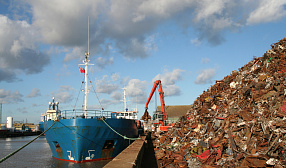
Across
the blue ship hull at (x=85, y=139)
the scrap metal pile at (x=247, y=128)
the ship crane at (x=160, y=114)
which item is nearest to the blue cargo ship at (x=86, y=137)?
the blue ship hull at (x=85, y=139)

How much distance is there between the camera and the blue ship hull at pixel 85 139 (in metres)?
16.9

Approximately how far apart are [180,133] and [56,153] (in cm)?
1159

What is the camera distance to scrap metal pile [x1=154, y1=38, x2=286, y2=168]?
937 cm

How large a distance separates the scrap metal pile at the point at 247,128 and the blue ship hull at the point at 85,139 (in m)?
5.08

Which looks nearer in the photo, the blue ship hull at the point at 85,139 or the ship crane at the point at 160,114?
the blue ship hull at the point at 85,139

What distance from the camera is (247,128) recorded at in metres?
11.1

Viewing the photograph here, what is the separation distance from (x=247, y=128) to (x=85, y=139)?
11.9 m

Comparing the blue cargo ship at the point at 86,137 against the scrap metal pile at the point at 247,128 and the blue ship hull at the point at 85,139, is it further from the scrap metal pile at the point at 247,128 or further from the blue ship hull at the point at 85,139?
the scrap metal pile at the point at 247,128

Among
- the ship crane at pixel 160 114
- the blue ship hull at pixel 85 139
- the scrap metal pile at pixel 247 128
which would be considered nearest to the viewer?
the scrap metal pile at pixel 247 128

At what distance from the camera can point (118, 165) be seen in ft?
30.1

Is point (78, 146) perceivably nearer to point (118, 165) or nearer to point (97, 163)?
point (97, 163)

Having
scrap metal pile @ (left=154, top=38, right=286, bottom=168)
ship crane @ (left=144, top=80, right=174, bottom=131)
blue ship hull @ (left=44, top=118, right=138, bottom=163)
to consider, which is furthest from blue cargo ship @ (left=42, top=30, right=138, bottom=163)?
ship crane @ (left=144, top=80, right=174, bottom=131)

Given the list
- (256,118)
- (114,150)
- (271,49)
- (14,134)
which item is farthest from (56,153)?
(14,134)

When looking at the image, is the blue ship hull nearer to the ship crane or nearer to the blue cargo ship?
the blue cargo ship
